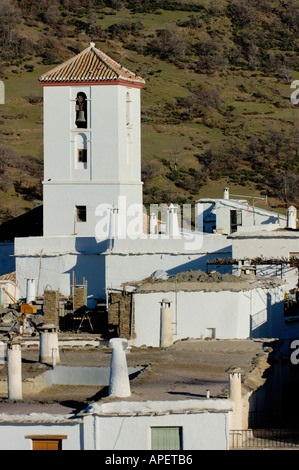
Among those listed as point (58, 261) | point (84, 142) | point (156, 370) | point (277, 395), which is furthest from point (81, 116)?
point (156, 370)

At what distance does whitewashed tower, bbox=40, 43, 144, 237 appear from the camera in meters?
42.4

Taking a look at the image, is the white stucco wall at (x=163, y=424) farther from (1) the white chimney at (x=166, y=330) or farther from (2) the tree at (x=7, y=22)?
(2) the tree at (x=7, y=22)

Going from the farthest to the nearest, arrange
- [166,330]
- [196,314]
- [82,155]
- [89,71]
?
1. [82,155]
2. [89,71]
3. [196,314]
4. [166,330]

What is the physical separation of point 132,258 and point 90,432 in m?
19.2

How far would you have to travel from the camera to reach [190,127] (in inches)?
3337

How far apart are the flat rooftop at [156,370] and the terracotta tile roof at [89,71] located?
44.8 ft

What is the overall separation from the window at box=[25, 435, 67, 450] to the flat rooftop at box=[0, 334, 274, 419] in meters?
0.85

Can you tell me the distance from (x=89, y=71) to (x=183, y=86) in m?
50.5

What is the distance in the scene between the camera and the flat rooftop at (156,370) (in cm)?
2111

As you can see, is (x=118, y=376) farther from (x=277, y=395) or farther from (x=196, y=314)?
(x=196, y=314)

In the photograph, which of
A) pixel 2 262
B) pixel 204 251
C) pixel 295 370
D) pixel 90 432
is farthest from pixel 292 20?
pixel 90 432

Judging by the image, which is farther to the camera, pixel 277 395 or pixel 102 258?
pixel 102 258

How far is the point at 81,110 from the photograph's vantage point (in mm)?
42656

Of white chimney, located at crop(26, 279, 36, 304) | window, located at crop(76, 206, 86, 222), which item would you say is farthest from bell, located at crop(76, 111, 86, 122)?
white chimney, located at crop(26, 279, 36, 304)
